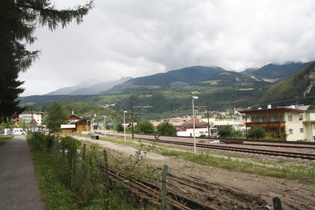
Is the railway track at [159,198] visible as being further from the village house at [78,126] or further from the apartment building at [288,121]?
the village house at [78,126]

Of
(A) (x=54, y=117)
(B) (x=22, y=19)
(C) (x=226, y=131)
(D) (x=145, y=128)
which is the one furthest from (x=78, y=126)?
(B) (x=22, y=19)

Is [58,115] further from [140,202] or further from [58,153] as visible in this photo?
[140,202]

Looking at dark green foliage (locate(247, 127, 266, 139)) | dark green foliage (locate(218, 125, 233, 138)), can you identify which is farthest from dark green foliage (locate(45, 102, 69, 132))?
dark green foliage (locate(247, 127, 266, 139))

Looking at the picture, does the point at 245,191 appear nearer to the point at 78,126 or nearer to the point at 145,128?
the point at 145,128

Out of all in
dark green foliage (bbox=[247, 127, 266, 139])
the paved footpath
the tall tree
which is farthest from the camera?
dark green foliage (bbox=[247, 127, 266, 139])

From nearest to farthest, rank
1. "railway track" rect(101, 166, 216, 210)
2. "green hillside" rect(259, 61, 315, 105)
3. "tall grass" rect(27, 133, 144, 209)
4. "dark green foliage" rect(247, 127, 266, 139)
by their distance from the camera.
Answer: "railway track" rect(101, 166, 216, 210) < "tall grass" rect(27, 133, 144, 209) < "dark green foliage" rect(247, 127, 266, 139) < "green hillside" rect(259, 61, 315, 105)

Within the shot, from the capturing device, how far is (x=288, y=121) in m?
46.2

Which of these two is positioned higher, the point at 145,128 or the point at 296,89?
the point at 296,89

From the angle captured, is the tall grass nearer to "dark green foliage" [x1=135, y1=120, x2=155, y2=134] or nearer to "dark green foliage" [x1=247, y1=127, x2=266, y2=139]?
"dark green foliage" [x1=247, y1=127, x2=266, y2=139]

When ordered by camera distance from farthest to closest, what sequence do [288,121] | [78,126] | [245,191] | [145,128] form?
1. [78,126]
2. [145,128]
3. [288,121]
4. [245,191]

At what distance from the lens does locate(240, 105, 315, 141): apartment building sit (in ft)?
148

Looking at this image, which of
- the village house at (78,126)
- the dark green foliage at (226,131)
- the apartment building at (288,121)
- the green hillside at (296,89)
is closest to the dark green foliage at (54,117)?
the village house at (78,126)

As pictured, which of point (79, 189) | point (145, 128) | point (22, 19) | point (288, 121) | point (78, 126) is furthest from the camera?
point (78, 126)

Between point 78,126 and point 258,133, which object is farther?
point 78,126
